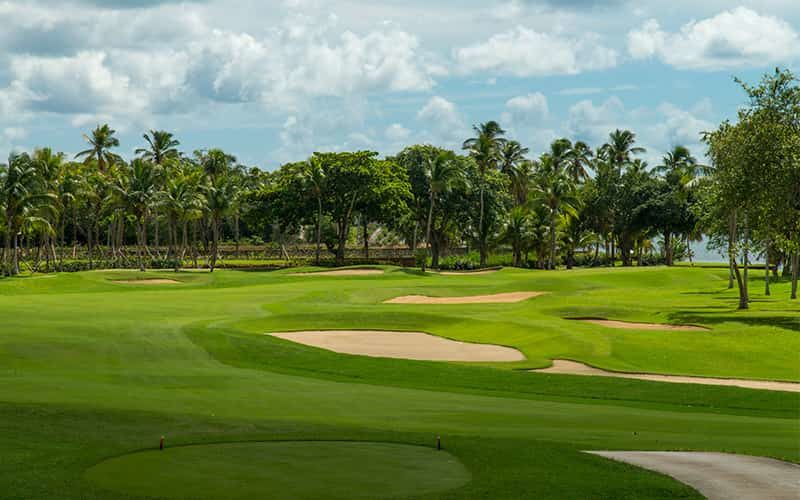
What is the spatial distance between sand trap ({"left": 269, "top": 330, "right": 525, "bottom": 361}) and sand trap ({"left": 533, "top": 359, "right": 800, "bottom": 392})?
8.99ft

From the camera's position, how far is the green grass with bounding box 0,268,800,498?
48.6 ft

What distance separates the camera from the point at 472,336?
4325 cm

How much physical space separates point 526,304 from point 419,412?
3750cm

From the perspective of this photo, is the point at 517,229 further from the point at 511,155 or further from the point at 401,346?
the point at 401,346

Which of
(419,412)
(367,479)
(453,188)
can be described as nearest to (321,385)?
(419,412)

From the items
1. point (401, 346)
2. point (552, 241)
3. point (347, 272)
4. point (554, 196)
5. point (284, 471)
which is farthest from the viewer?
point (552, 241)

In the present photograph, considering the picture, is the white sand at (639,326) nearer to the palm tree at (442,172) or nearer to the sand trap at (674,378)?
the sand trap at (674,378)

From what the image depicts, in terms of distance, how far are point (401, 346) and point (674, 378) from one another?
13135mm

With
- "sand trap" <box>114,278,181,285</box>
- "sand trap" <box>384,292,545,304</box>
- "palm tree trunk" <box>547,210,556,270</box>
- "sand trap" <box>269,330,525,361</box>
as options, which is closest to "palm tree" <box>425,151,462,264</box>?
"palm tree trunk" <box>547,210,556,270</box>

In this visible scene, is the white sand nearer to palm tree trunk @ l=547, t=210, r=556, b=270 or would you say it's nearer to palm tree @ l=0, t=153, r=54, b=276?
palm tree @ l=0, t=153, r=54, b=276

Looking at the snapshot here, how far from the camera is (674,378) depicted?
105ft

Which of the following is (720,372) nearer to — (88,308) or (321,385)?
(321,385)

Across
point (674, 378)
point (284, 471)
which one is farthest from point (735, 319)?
point (284, 471)

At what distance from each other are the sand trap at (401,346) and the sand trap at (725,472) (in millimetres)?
20087
